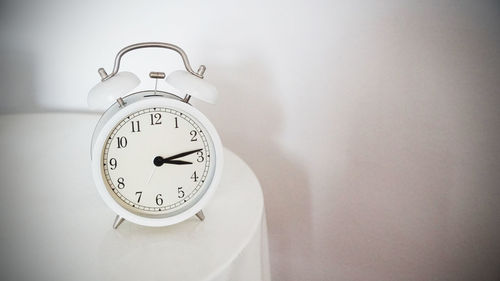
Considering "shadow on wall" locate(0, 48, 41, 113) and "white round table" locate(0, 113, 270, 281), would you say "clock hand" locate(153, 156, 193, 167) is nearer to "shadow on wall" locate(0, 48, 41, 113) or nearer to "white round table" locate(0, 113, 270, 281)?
"white round table" locate(0, 113, 270, 281)

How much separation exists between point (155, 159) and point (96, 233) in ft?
0.61

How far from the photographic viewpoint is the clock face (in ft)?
2.30

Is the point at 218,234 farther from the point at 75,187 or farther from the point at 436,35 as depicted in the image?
the point at 436,35

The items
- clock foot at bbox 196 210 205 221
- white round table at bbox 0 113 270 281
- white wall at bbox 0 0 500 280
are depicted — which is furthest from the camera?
white wall at bbox 0 0 500 280

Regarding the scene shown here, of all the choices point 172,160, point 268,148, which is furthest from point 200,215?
point 268,148

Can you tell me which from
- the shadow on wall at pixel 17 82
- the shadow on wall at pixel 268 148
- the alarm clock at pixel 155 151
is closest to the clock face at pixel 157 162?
the alarm clock at pixel 155 151

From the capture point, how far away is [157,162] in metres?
0.71

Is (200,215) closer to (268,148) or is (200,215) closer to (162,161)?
(162,161)

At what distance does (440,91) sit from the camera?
3.32 ft

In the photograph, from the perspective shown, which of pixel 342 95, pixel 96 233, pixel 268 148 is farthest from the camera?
pixel 268 148

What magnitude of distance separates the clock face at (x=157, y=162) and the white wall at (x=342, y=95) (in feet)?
1.27

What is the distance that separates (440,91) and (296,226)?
627 millimetres

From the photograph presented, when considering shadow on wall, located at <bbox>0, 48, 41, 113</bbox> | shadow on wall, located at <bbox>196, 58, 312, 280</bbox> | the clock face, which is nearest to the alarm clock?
the clock face

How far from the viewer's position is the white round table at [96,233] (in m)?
0.62
